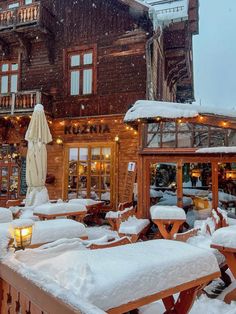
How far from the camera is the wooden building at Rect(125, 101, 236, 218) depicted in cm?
802

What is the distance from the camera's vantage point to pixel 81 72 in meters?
11.9

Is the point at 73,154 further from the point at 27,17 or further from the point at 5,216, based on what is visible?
the point at 5,216

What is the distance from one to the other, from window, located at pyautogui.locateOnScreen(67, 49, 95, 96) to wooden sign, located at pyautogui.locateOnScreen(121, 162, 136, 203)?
131 inches

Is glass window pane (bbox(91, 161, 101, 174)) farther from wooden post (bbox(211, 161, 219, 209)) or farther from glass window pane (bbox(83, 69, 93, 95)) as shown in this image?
wooden post (bbox(211, 161, 219, 209))

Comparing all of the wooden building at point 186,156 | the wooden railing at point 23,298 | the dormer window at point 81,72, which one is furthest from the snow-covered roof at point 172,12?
Answer: the wooden railing at point 23,298

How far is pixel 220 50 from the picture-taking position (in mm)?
145875

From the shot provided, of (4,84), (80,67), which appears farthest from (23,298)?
(4,84)

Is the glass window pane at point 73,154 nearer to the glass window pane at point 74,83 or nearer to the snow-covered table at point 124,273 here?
the glass window pane at point 74,83

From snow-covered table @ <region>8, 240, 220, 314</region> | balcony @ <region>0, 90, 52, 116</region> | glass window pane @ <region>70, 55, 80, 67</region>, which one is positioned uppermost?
glass window pane @ <region>70, 55, 80, 67</region>

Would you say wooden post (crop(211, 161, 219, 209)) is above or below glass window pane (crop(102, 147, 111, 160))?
below

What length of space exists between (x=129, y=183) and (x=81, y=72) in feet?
15.5

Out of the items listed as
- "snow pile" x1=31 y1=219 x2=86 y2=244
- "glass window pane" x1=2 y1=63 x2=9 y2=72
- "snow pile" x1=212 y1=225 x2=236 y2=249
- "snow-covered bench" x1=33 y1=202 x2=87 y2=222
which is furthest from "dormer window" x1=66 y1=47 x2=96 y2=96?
"snow pile" x1=212 y1=225 x2=236 y2=249

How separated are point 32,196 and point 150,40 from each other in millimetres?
6524

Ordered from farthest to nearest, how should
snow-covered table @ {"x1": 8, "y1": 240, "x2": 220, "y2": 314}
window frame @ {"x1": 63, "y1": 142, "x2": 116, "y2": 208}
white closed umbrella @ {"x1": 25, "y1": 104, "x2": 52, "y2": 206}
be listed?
window frame @ {"x1": 63, "y1": 142, "x2": 116, "y2": 208} < white closed umbrella @ {"x1": 25, "y1": 104, "x2": 52, "y2": 206} < snow-covered table @ {"x1": 8, "y1": 240, "x2": 220, "y2": 314}
